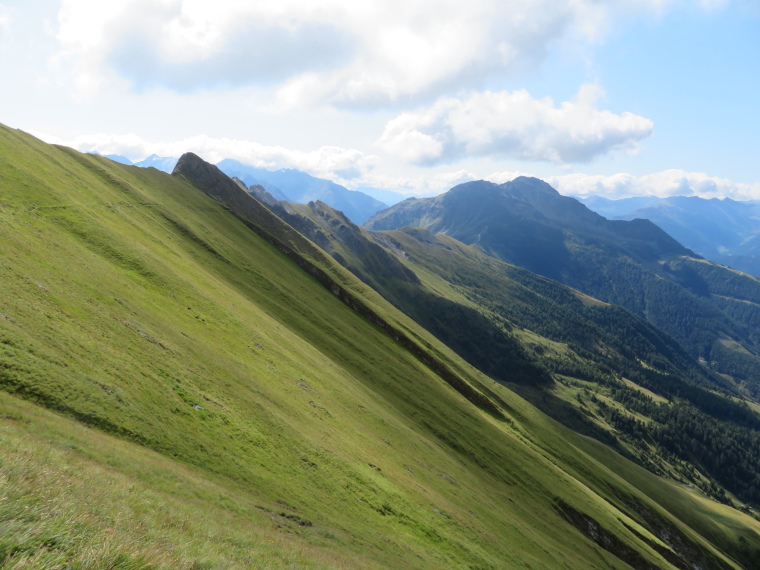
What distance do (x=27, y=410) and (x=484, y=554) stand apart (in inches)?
1718

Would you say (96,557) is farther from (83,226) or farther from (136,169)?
(136,169)

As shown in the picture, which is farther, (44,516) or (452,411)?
(452,411)

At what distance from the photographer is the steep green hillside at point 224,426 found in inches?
617

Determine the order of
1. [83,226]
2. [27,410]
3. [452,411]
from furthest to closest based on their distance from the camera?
[452,411] → [83,226] → [27,410]

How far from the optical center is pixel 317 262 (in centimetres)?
12412

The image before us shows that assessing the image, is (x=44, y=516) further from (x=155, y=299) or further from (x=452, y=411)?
(x=452, y=411)

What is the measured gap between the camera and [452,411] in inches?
3162

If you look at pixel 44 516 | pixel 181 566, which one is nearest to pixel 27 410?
pixel 44 516

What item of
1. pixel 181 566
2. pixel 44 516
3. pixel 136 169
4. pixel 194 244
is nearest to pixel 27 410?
pixel 44 516

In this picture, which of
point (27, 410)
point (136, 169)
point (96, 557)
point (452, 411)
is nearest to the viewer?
point (96, 557)

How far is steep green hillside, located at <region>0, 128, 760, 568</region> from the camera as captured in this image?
15680 mm

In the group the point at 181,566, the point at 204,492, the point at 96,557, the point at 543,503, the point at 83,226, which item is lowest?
the point at 543,503

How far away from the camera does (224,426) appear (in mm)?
33000

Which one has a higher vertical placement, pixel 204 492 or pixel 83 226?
pixel 83 226
